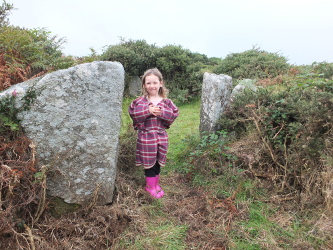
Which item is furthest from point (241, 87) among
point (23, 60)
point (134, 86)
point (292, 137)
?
point (134, 86)

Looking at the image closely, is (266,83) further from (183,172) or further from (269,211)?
(269,211)

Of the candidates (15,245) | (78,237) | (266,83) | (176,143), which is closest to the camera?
(15,245)

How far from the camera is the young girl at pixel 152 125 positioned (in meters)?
3.56

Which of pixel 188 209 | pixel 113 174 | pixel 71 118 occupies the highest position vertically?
pixel 71 118

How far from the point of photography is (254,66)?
10234mm

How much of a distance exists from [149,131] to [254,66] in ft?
25.7

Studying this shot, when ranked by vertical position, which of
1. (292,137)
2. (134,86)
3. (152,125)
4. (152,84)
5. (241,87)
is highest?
(152,84)

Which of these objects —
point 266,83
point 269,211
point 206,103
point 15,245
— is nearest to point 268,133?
point 269,211

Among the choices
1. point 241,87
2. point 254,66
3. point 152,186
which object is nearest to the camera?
point 152,186

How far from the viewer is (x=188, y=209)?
3.37 meters

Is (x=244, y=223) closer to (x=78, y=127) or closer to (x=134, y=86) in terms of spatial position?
(x=78, y=127)

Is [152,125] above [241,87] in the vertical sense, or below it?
below

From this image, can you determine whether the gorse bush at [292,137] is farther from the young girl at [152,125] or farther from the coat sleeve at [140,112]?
the coat sleeve at [140,112]

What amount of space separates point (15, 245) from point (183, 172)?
102 inches
